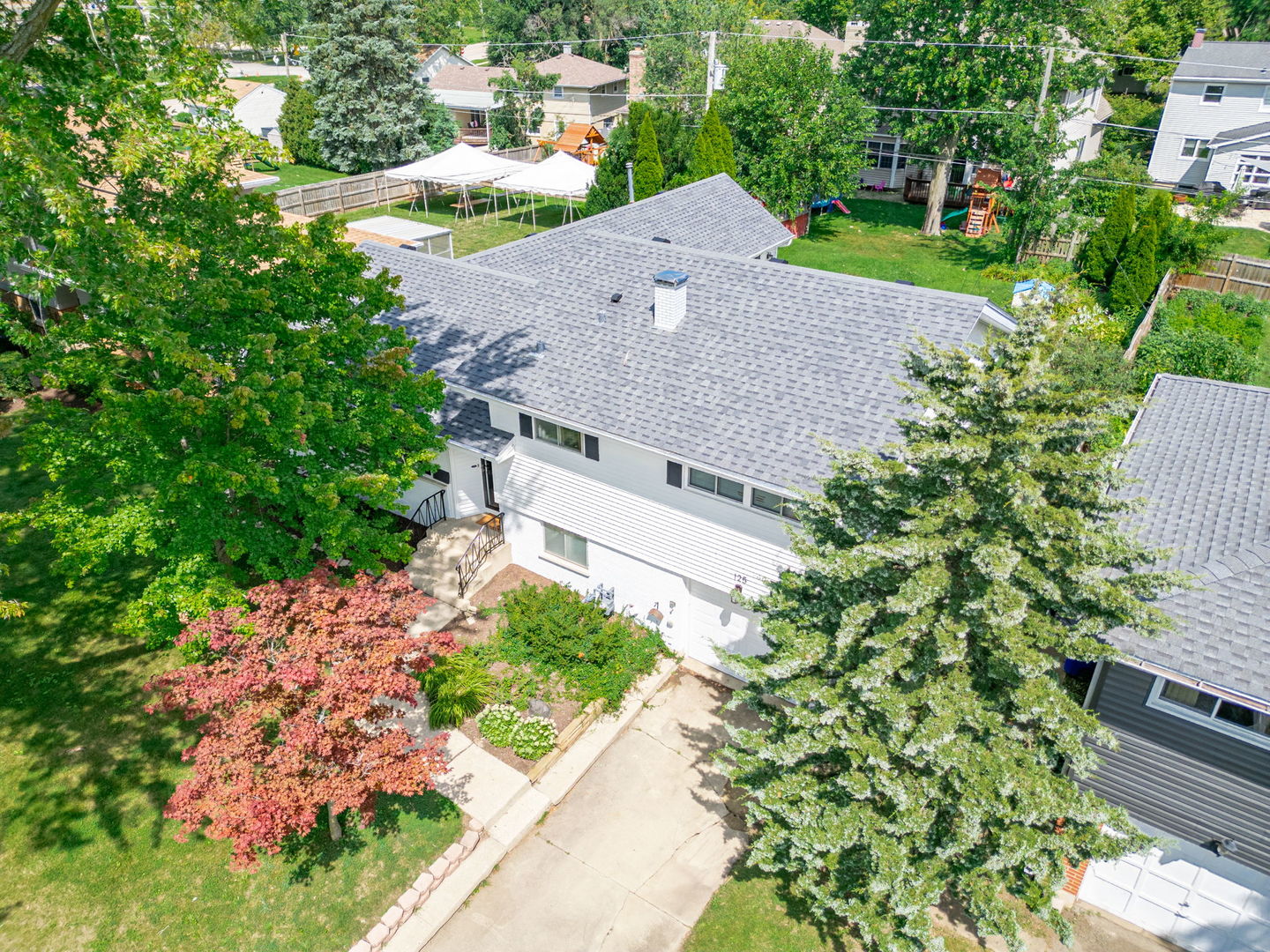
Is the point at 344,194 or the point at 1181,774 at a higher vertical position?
the point at 344,194

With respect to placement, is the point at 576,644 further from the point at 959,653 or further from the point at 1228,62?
the point at 1228,62

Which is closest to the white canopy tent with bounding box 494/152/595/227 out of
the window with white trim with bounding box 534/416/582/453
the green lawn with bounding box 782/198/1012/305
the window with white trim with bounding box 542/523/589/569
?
the green lawn with bounding box 782/198/1012/305

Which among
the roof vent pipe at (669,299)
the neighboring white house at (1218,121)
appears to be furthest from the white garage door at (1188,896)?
the neighboring white house at (1218,121)

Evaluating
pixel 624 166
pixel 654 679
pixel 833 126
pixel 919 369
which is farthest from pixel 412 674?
pixel 833 126

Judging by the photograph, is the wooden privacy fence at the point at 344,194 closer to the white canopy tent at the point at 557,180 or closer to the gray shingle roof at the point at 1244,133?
the white canopy tent at the point at 557,180

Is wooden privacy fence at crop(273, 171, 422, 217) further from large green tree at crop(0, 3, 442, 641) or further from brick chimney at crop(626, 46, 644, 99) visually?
large green tree at crop(0, 3, 442, 641)

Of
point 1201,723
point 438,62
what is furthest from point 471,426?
point 438,62
